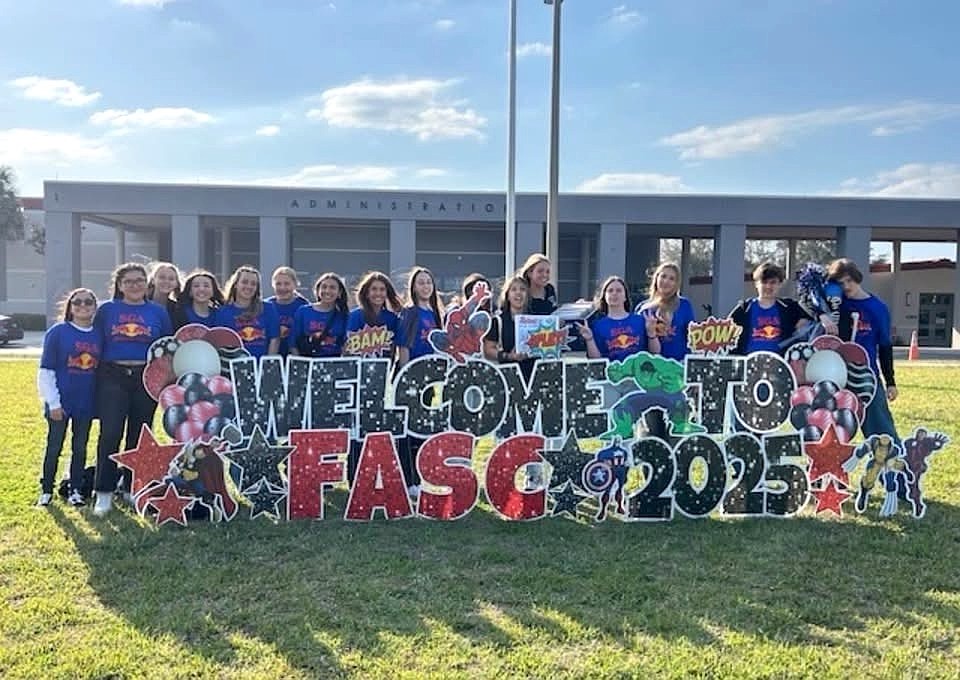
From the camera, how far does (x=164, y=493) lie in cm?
517

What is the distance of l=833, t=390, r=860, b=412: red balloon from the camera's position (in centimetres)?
557

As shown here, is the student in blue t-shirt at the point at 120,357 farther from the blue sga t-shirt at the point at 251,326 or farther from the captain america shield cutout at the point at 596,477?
the captain america shield cutout at the point at 596,477

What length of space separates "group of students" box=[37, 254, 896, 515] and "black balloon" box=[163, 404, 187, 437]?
0.41m

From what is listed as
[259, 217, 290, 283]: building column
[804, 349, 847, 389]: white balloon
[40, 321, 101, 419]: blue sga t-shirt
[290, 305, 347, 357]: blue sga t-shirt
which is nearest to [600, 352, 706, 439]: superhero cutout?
[804, 349, 847, 389]: white balloon

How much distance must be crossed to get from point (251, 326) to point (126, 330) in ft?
2.79

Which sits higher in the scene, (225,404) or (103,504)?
(225,404)

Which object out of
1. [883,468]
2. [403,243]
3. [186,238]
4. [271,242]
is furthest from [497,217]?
[883,468]

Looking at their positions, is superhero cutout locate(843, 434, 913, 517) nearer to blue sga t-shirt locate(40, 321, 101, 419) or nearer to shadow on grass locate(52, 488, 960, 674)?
shadow on grass locate(52, 488, 960, 674)

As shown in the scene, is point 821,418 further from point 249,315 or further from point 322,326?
point 249,315

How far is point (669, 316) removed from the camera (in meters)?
5.75

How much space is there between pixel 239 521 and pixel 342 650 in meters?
2.09

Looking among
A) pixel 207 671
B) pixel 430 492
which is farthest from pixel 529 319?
pixel 207 671

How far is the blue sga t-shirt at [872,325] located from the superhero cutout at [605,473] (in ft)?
6.53

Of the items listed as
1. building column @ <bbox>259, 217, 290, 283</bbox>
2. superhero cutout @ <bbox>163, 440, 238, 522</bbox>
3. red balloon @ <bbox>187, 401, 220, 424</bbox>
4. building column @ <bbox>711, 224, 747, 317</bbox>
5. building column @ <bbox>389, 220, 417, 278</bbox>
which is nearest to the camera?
superhero cutout @ <bbox>163, 440, 238, 522</bbox>
